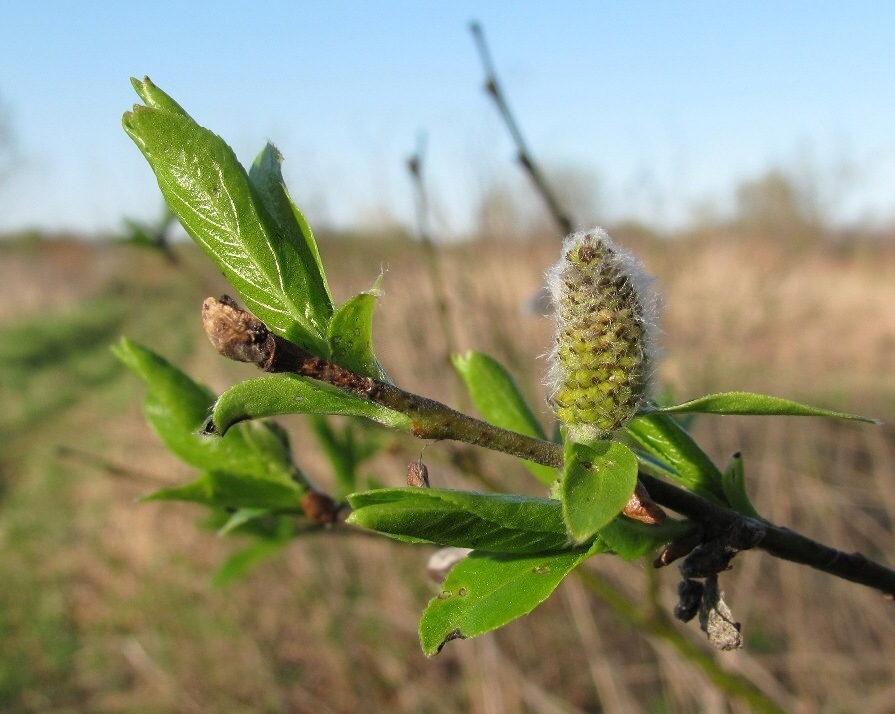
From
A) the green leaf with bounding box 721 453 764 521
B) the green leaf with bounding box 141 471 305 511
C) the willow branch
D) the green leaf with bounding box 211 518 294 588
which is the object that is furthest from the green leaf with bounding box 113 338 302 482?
the green leaf with bounding box 721 453 764 521

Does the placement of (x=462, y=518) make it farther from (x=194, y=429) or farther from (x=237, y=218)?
(x=194, y=429)

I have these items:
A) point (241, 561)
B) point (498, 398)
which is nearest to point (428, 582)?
point (241, 561)

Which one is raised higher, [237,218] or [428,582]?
[237,218]

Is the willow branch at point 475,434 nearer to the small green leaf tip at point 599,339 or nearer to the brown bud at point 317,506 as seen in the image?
the small green leaf tip at point 599,339

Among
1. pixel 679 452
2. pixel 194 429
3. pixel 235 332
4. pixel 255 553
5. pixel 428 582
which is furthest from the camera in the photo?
pixel 428 582

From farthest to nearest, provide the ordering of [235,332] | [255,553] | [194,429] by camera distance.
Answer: [255,553] < [194,429] < [235,332]
